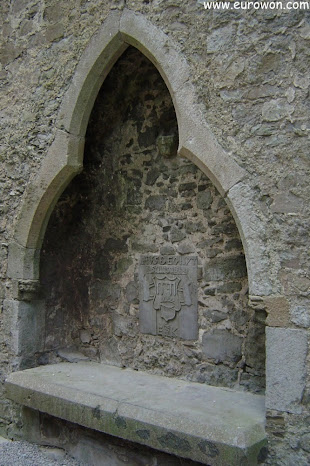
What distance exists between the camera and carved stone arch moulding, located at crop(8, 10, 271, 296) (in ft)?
9.13

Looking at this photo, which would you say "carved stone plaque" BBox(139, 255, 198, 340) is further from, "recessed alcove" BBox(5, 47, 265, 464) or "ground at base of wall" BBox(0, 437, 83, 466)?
"ground at base of wall" BBox(0, 437, 83, 466)

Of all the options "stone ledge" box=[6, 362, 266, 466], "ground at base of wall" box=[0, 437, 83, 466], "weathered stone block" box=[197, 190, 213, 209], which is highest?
"weathered stone block" box=[197, 190, 213, 209]

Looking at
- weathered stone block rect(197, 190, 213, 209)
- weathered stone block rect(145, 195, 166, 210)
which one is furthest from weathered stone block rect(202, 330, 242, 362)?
weathered stone block rect(145, 195, 166, 210)

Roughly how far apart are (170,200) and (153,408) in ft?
5.76

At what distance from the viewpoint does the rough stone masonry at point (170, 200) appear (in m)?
2.64

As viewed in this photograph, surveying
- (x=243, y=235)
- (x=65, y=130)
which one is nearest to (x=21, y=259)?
(x=65, y=130)

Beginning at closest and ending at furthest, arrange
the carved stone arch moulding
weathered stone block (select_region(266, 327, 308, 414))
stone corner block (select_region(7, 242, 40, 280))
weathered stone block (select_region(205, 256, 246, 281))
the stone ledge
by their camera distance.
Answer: weathered stone block (select_region(266, 327, 308, 414)) < the stone ledge < the carved stone arch moulding < weathered stone block (select_region(205, 256, 246, 281)) < stone corner block (select_region(7, 242, 40, 280))

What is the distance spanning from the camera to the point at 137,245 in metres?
4.24

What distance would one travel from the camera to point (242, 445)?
8.34ft

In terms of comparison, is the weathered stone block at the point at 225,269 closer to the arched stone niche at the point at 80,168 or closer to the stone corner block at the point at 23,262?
the arched stone niche at the point at 80,168

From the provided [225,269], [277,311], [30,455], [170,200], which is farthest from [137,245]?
[30,455]

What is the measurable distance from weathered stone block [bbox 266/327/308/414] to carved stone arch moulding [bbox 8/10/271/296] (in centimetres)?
28

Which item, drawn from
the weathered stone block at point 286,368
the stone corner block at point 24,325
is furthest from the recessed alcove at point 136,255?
the weathered stone block at point 286,368

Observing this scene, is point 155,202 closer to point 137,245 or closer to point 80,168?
point 137,245
